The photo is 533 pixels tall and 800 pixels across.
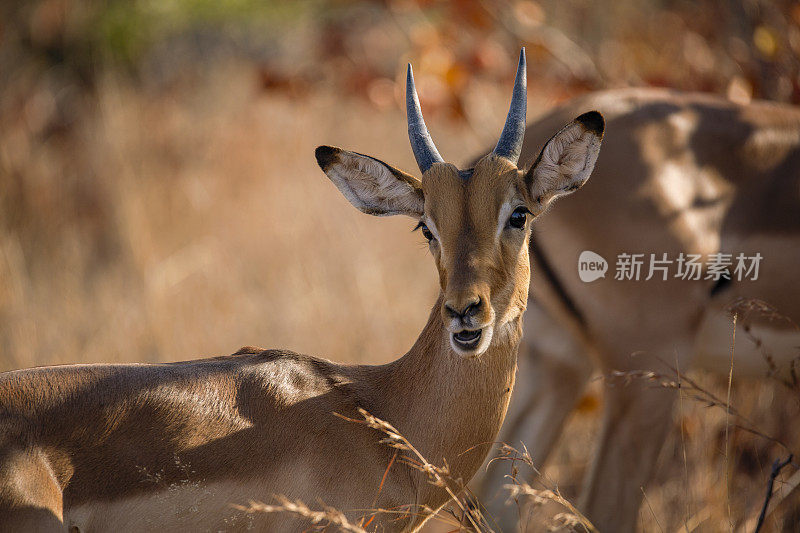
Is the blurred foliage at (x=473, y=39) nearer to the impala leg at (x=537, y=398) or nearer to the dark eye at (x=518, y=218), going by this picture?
the impala leg at (x=537, y=398)

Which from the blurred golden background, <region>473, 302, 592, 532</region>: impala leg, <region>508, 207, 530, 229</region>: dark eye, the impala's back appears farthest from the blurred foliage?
the impala's back

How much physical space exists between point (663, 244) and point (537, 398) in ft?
3.77

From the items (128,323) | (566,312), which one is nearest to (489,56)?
(566,312)

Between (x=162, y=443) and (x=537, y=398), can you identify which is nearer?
(x=162, y=443)

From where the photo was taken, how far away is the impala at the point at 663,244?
4.06 metres

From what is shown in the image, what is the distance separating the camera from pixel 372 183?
326cm

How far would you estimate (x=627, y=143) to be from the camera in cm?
420

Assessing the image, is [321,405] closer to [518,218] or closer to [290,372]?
[290,372]

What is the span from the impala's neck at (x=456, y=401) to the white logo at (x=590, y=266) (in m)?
1.20

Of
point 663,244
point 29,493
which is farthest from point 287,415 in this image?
point 663,244

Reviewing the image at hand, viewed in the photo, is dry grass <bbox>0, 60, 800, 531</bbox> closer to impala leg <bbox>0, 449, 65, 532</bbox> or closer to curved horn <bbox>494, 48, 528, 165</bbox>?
curved horn <bbox>494, 48, 528, 165</bbox>

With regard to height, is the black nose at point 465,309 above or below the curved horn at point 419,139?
below

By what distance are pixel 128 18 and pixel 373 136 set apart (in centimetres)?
324

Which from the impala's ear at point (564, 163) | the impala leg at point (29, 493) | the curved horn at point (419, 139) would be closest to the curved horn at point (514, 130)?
the impala's ear at point (564, 163)
